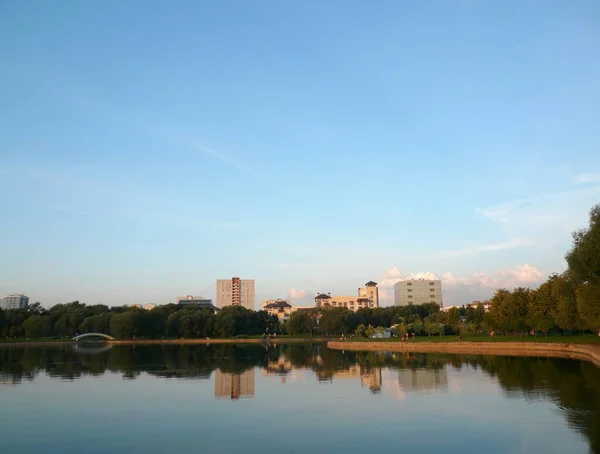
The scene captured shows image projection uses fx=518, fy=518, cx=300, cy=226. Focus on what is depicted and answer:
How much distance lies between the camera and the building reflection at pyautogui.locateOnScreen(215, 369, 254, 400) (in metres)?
29.4

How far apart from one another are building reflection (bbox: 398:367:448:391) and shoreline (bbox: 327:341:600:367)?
12.2m

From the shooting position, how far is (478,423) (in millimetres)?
20562

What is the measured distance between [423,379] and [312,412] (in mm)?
13383

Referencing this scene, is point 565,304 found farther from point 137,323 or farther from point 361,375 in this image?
point 137,323

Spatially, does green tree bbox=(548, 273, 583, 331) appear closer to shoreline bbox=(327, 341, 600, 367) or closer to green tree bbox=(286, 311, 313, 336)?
shoreline bbox=(327, 341, 600, 367)

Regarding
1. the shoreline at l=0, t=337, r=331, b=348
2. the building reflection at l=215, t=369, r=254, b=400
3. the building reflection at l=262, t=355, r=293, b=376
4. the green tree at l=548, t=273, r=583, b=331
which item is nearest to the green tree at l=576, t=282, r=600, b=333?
the green tree at l=548, t=273, r=583, b=331

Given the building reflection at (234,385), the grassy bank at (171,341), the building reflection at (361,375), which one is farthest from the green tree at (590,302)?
the grassy bank at (171,341)

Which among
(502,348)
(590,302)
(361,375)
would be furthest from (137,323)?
(590,302)

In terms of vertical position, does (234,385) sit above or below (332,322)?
below

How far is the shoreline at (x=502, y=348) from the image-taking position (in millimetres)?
46506

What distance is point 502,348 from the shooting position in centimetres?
5756

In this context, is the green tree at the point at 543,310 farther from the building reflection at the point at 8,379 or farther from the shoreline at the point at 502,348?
the building reflection at the point at 8,379

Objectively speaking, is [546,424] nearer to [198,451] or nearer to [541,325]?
[198,451]

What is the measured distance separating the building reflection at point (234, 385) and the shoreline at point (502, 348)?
2570 centimetres
